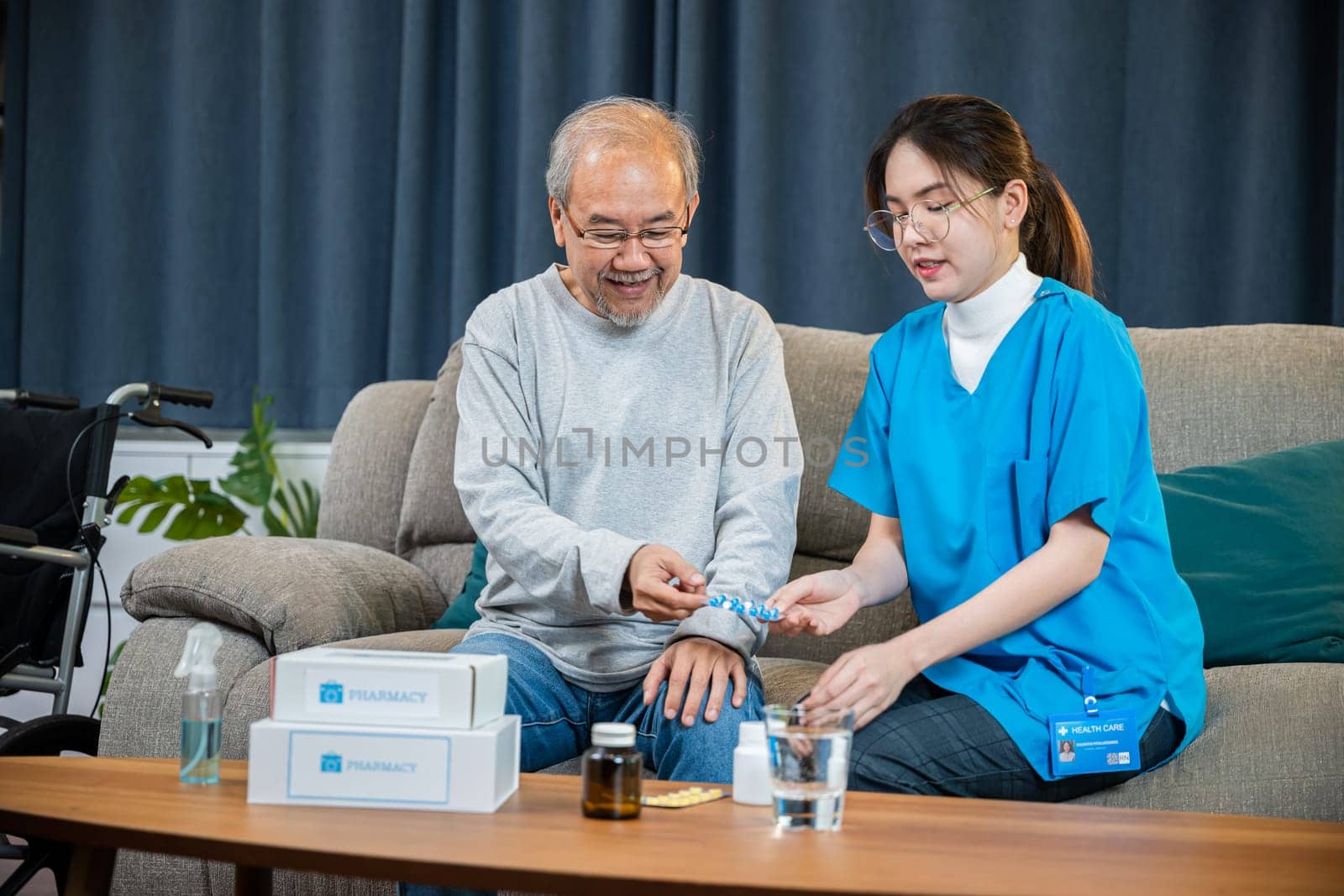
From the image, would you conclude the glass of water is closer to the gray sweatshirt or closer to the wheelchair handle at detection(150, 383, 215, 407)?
the gray sweatshirt

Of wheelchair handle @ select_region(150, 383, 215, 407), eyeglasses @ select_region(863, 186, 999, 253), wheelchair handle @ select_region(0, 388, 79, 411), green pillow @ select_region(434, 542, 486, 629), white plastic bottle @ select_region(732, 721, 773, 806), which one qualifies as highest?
eyeglasses @ select_region(863, 186, 999, 253)

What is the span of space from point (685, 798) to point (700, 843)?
0.16 m

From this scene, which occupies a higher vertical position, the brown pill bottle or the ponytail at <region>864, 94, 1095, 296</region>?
the ponytail at <region>864, 94, 1095, 296</region>

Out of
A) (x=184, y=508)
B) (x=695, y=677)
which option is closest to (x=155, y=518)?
(x=184, y=508)

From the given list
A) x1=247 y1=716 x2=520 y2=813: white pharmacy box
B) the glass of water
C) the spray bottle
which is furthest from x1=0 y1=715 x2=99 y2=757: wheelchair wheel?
the glass of water

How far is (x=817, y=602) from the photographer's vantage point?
5.26ft

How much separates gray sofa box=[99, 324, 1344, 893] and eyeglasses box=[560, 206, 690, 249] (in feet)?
2.14

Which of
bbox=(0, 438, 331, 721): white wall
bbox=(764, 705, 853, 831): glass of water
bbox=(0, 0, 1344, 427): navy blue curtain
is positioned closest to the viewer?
bbox=(764, 705, 853, 831): glass of water

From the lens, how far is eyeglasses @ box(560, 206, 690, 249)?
5.58 feet

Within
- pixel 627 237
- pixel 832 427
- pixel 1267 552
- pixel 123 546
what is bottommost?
pixel 123 546

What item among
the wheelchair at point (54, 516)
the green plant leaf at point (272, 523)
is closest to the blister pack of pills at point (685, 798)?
the wheelchair at point (54, 516)

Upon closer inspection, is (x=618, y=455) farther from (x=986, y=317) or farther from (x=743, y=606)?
(x=986, y=317)

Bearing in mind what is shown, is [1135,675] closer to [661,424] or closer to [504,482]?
[661,424]

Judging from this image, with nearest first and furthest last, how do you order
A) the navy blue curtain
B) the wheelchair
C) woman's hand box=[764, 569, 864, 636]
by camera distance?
woman's hand box=[764, 569, 864, 636] → the wheelchair → the navy blue curtain
